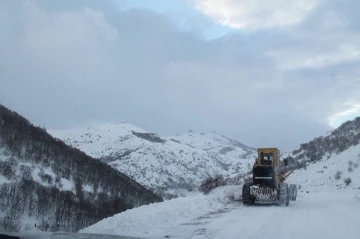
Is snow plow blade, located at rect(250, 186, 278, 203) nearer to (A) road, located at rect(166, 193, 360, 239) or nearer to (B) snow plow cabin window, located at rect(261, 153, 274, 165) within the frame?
(B) snow plow cabin window, located at rect(261, 153, 274, 165)

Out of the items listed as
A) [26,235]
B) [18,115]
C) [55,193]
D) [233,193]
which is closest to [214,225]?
[26,235]

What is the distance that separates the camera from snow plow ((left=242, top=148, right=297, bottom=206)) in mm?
28191

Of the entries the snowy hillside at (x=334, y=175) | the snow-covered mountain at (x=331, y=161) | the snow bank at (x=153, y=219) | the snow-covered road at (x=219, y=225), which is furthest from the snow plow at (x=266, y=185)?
the snowy hillside at (x=334, y=175)

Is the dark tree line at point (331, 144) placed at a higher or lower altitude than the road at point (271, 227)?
higher

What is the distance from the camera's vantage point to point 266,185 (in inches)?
1152

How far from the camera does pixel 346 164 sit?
58188mm

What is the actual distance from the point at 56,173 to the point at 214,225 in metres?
72.9

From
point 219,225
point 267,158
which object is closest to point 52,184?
point 267,158

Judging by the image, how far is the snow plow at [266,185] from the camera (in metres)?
28.2

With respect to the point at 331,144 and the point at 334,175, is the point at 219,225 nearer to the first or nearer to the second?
the point at 334,175

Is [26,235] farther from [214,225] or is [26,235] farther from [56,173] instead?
[56,173]

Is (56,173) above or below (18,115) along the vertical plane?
below

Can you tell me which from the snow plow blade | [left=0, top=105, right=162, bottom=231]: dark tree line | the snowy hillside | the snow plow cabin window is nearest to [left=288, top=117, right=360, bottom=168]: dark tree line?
the snowy hillside

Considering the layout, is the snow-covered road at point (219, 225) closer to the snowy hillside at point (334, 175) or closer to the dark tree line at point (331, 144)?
the snowy hillside at point (334, 175)
